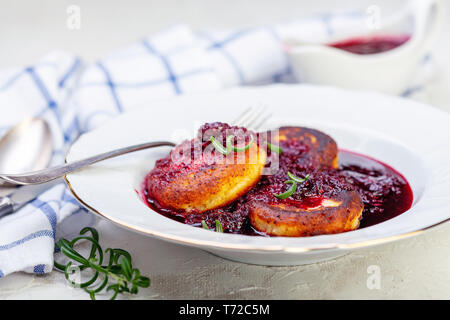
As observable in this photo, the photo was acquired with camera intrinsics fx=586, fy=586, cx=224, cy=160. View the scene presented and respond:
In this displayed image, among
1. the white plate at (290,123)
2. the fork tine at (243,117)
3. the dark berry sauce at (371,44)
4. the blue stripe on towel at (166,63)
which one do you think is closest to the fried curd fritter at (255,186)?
the white plate at (290,123)

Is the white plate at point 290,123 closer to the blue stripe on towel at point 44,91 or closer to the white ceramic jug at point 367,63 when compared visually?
the white ceramic jug at point 367,63

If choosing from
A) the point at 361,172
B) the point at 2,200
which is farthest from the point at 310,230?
the point at 2,200

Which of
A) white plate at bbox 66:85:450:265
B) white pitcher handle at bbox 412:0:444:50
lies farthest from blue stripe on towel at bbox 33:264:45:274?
white pitcher handle at bbox 412:0:444:50

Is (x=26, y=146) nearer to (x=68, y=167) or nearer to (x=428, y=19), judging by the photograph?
(x=68, y=167)

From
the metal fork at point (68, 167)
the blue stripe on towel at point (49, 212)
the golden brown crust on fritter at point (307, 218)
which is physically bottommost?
the blue stripe on towel at point (49, 212)

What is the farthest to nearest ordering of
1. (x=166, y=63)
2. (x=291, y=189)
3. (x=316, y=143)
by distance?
(x=166, y=63) → (x=316, y=143) → (x=291, y=189)

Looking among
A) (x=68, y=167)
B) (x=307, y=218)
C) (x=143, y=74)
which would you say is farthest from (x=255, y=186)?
(x=143, y=74)

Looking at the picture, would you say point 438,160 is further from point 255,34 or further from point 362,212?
point 255,34
